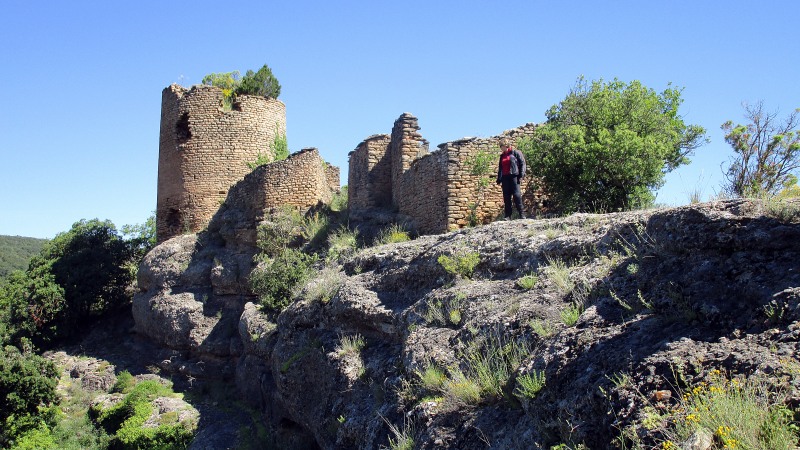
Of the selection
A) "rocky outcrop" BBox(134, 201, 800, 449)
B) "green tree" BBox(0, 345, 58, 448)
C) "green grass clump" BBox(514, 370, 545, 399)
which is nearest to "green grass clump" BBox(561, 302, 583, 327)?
"rocky outcrop" BBox(134, 201, 800, 449)

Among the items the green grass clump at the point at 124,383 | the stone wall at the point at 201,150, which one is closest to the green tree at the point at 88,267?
the stone wall at the point at 201,150

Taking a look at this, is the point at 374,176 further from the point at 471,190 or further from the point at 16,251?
the point at 16,251

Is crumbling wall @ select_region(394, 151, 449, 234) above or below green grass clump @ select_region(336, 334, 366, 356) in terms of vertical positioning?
above

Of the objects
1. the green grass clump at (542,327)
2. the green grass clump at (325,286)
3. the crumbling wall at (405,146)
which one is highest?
the crumbling wall at (405,146)

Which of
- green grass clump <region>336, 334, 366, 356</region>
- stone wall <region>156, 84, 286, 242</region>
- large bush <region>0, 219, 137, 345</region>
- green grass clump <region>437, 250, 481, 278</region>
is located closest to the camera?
green grass clump <region>437, 250, 481, 278</region>

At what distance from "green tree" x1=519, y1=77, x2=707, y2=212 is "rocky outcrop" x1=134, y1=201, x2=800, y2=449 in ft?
9.97

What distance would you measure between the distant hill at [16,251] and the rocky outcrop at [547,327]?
181ft

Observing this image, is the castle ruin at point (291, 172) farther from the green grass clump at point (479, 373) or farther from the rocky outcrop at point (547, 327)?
the green grass clump at point (479, 373)

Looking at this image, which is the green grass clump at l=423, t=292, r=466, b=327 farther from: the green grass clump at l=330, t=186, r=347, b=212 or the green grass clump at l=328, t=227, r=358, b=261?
the green grass clump at l=330, t=186, r=347, b=212

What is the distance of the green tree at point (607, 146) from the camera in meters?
12.4

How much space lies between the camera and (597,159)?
12.5m

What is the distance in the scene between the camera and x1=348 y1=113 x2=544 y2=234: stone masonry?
13719 millimetres

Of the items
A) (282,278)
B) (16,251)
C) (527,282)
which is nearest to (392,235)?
(282,278)

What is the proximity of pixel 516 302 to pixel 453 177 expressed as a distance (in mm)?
6331
